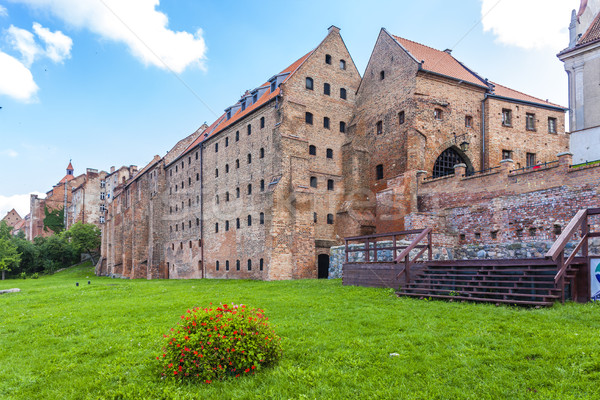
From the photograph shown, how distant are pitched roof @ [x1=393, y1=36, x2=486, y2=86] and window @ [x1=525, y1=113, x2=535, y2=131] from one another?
3.82m

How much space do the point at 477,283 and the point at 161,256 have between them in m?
42.2

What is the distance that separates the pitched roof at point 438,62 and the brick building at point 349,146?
0.16 m

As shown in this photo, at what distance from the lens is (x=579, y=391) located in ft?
16.0

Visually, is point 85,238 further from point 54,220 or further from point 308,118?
point 308,118

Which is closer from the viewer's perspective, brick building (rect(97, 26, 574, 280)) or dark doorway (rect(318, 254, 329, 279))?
brick building (rect(97, 26, 574, 280))

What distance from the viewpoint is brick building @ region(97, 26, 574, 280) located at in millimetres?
26875

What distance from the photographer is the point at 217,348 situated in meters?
6.08

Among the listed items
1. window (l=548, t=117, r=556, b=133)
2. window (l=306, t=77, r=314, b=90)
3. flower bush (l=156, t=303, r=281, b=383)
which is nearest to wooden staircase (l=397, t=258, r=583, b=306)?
flower bush (l=156, t=303, r=281, b=383)

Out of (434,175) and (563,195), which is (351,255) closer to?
(434,175)

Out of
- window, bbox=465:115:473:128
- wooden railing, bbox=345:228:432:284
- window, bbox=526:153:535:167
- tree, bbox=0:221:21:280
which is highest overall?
window, bbox=465:115:473:128

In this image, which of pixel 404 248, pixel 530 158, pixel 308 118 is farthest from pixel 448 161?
pixel 404 248

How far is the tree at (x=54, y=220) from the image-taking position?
8200 centimetres

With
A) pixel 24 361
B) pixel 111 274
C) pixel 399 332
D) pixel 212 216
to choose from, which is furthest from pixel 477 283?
pixel 111 274

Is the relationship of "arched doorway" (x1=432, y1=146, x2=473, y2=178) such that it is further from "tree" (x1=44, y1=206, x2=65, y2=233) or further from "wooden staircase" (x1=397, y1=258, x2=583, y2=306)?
"tree" (x1=44, y1=206, x2=65, y2=233)
